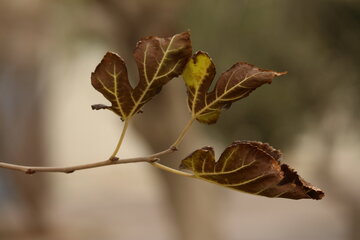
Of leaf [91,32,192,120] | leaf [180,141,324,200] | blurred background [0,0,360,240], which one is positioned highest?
blurred background [0,0,360,240]

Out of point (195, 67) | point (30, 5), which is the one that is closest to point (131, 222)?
point (30, 5)

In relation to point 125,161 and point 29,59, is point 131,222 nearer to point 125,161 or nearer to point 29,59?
point 29,59

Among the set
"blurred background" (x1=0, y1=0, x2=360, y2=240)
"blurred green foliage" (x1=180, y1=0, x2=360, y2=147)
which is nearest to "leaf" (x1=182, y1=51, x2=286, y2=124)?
"blurred background" (x1=0, y1=0, x2=360, y2=240)

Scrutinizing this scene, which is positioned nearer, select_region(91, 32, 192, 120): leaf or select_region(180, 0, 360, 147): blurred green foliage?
select_region(91, 32, 192, 120): leaf

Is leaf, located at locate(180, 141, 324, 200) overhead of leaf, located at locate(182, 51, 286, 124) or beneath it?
beneath

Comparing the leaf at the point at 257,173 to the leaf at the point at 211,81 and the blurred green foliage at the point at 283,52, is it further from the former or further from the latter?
the blurred green foliage at the point at 283,52

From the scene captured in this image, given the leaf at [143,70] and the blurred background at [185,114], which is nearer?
the leaf at [143,70]

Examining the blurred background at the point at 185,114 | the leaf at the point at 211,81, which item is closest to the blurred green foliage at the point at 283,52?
the blurred background at the point at 185,114

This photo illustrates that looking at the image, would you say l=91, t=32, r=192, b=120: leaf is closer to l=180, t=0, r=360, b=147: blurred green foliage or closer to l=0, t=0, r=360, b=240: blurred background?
l=0, t=0, r=360, b=240: blurred background
